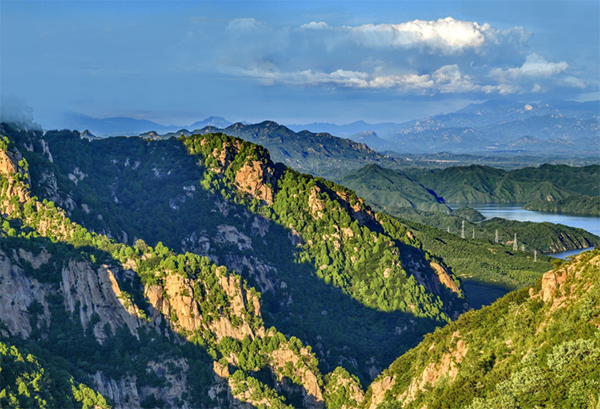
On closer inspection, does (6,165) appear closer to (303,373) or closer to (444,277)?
(303,373)

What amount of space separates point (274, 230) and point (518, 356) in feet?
321

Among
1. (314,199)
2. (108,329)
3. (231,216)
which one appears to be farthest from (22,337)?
(314,199)

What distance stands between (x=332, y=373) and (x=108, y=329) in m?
37.6

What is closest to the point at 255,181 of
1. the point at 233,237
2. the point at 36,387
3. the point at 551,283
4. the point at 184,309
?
the point at 233,237

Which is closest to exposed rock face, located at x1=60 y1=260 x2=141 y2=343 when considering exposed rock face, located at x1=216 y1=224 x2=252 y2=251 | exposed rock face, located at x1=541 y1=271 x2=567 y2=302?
exposed rock face, located at x1=216 y1=224 x2=252 y2=251

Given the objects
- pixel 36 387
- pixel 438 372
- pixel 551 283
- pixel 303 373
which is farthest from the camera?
pixel 303 373

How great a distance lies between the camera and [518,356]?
71938 mm

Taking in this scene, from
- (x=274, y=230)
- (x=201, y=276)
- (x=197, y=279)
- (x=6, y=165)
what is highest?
(x=6, y=165)

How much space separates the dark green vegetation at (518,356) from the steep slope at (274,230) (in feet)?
120

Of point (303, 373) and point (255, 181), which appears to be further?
point (255, 181)

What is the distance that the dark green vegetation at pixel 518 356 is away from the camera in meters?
60.5

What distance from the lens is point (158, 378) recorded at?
10788 cm

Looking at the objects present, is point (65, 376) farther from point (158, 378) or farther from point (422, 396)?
point (422, 396)

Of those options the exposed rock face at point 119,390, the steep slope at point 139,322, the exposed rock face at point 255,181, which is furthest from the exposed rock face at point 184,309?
the exposed rock face at point 255,181
